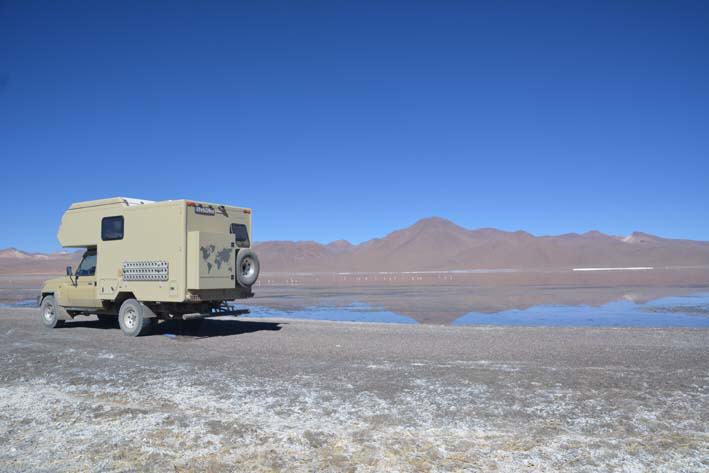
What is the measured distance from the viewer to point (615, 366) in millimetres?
9727

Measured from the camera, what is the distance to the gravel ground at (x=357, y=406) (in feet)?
17.3

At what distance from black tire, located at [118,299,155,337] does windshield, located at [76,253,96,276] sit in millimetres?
1818

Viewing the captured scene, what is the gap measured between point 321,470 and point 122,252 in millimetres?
11410

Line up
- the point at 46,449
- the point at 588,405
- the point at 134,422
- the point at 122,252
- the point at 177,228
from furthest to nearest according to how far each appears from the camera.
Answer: the point at 122,252
the point at 177,228
the point at 588,405
the point at 134,422
the point at 46,449

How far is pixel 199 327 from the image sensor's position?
1694cm

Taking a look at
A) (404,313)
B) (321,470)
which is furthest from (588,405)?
(404,313)

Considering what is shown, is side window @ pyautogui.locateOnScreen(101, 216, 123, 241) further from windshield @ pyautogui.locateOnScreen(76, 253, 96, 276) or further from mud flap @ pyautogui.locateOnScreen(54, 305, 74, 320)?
mud flap @ pyautogui.locateOnScreen(54, 305, 74, 320)

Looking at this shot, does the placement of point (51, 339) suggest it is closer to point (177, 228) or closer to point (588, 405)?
point (177, 228)

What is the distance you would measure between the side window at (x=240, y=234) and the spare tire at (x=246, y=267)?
56cm

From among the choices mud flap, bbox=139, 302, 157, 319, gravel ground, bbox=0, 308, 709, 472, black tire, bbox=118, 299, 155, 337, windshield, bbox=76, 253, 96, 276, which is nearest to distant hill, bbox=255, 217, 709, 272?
windshield, bbox=76, 253, 96, 276

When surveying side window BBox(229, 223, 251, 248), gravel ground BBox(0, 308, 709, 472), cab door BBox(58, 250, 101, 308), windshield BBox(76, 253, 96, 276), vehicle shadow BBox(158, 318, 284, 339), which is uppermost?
side window BBox(229, 223, 251, 248)

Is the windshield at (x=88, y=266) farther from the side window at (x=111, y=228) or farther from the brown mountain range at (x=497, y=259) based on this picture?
→ the brown mountain range at (x=497, y=259)

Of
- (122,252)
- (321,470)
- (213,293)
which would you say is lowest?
(321,470)

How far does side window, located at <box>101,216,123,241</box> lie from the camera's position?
14.8 meters
